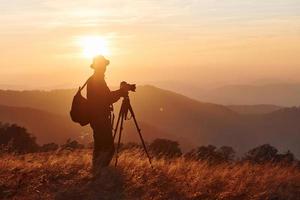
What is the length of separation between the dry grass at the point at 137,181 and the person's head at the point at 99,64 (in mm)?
2007

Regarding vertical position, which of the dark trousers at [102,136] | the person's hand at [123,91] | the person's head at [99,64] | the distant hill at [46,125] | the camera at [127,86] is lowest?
the distant hill at [46,125]

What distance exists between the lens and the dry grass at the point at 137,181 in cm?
955

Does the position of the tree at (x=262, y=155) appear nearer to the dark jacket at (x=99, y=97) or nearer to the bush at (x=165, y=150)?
the bush at (x=165, y=150)

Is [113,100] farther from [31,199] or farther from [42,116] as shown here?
[42,116]

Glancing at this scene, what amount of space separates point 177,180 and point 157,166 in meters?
1.47

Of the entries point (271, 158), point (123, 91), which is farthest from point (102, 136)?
point (271, 158)

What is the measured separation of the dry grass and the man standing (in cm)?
49

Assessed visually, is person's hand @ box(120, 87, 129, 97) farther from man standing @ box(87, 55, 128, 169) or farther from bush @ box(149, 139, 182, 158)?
bush @ box(149, 139, 182, 158)

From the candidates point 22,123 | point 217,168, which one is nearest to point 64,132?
point 22,123

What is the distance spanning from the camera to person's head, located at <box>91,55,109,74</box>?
1204cm

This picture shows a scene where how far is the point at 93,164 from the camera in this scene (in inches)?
448

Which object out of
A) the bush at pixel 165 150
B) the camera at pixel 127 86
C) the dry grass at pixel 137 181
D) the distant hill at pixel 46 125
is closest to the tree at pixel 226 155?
the bush at pixel 165 150

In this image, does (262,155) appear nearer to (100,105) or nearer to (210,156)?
(210,156)

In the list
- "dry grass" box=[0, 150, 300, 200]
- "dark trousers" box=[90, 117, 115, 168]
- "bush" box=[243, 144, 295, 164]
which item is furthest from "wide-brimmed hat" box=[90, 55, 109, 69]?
"bush" box=[243, 144, 295, 164]
